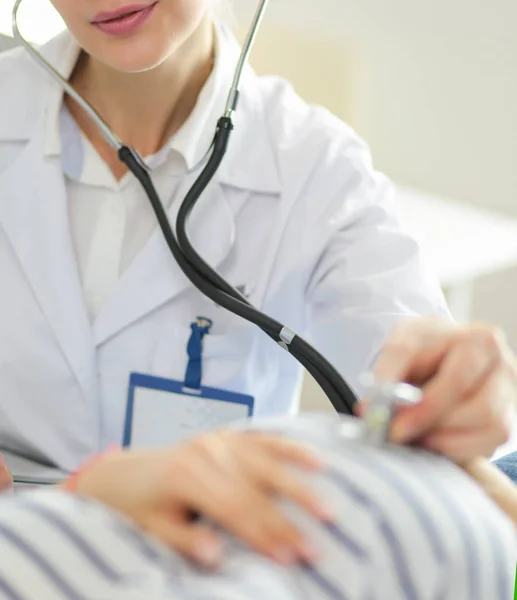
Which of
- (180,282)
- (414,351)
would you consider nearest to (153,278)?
(180,282)

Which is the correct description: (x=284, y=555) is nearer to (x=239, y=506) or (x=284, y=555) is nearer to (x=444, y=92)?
(x=239, y=506)

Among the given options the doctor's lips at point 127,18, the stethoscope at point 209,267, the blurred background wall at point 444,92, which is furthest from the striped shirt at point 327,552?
the blurred background wall at point 444,92

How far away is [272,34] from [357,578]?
1.56 meters

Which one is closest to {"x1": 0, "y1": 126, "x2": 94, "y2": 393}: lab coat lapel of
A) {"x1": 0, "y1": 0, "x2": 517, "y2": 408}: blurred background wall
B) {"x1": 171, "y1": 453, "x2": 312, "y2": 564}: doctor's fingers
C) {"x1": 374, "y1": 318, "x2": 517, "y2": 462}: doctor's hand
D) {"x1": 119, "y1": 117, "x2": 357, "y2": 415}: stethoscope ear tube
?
{"x1": 119, "y1": 117, "x2": 357, "y2": 415}: stethoscope ear tube

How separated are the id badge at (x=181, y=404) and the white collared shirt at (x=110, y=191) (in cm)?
10

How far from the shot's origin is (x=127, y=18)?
94cm

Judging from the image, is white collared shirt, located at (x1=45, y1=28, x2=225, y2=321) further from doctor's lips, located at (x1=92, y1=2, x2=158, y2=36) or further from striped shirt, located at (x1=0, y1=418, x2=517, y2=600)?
striped shirt, located at (x1=0, y1=418, x2=517, y2=600)

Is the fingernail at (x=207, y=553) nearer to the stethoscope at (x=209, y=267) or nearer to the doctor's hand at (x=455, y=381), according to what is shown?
the doctor's hand at (x=455, y=381)

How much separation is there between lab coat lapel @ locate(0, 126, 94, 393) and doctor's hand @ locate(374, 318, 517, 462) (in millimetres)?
458

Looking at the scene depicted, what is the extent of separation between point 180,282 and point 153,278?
1.1 inches

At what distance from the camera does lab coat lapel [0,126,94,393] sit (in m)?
1.00

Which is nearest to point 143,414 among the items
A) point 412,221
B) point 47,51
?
point 47,51

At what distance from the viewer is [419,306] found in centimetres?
94

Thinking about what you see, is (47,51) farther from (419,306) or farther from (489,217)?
(489,217)
